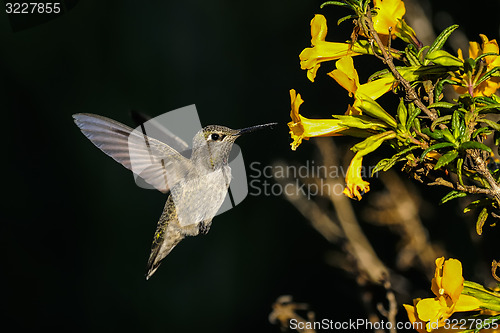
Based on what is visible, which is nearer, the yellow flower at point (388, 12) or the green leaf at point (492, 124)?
the green leaf at point (492, 124)

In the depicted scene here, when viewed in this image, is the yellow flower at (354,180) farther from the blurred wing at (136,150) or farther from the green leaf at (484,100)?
the blurred wing at (136,150)

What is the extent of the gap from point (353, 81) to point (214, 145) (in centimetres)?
86

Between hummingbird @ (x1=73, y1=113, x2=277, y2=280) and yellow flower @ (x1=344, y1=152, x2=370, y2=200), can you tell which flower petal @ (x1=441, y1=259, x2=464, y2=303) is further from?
hummingbird @ (x1=73, y1=113, x2=277, y2=280)

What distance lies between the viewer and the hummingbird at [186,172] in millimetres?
1972

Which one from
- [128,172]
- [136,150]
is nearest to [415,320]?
[136,150]

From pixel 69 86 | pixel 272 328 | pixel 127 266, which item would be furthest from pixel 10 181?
pixel 272 328

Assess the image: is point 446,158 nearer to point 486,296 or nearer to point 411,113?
point 411,113

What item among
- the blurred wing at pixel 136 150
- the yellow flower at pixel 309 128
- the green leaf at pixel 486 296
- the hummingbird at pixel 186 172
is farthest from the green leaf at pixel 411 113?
the blurred wing at pixel 136 150

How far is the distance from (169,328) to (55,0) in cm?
247

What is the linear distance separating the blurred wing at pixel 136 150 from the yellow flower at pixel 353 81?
86 centimetres

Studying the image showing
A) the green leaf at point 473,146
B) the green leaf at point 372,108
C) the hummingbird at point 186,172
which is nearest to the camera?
the green leaf at point 473,146

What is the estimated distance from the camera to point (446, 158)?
1101 millimetres

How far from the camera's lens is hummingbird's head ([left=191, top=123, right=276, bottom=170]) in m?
2.00

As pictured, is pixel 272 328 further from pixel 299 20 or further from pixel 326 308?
pixel 299 20
